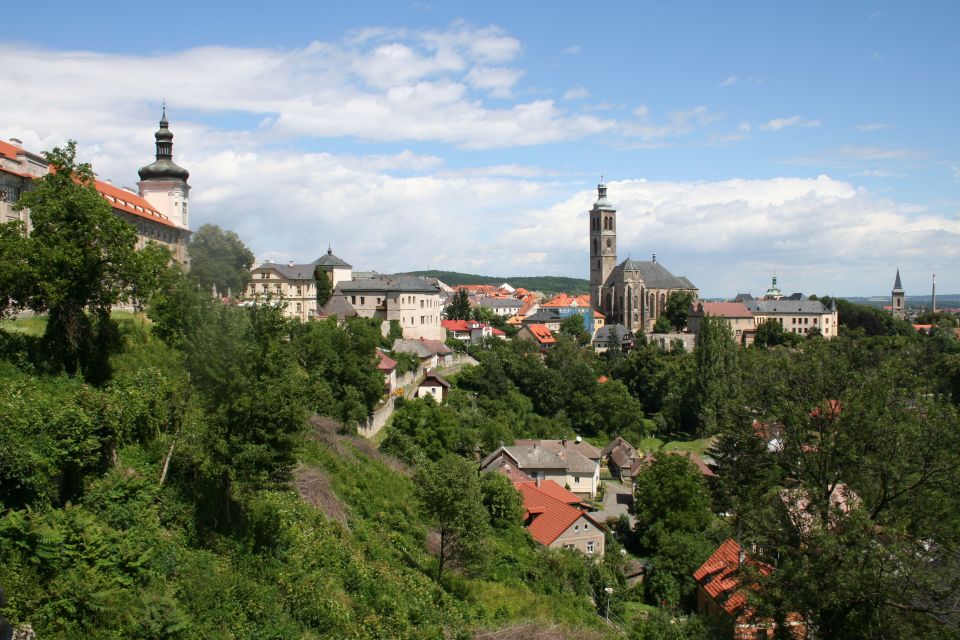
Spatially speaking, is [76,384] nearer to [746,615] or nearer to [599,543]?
[746,615]

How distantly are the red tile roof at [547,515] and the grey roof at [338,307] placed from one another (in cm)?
2902

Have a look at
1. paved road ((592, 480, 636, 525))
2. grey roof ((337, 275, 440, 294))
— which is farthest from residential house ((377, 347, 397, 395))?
grey roof ((337, 275, 440, 294))

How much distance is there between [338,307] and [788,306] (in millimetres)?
72877

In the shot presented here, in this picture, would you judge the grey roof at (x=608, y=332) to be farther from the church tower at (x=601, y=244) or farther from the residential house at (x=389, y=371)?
the residential house at (x=389, y=371)

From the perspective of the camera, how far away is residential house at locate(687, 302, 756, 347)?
94188mm

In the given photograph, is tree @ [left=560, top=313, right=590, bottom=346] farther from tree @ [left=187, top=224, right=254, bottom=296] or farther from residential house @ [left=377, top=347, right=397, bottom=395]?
tree @ [left=187, top=224, right=254, bottom=296]

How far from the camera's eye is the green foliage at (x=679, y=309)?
95500 mm

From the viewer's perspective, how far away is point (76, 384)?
57.6 feet

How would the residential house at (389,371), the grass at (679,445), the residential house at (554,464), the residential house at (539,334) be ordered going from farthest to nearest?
the residential house at (539,334) → the grass at (679,445) → the residential house at (389,371) → the residential house at (554,464)

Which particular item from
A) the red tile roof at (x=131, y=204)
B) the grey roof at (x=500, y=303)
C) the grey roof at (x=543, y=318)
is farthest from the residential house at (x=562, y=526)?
the grey roof at (x=500, y=303)

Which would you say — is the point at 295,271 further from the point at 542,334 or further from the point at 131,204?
the point at 542,334

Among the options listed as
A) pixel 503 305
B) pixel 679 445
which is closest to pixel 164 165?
pixel 679 445

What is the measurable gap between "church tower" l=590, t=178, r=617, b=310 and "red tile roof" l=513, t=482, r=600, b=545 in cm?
7414

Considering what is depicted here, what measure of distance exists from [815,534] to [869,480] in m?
2.17
